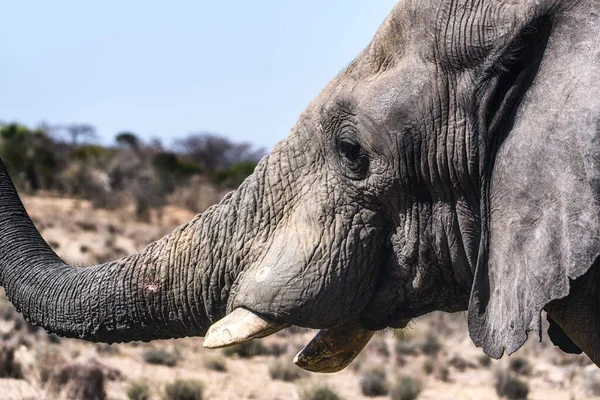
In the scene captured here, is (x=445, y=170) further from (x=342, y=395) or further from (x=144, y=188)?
(x=144, y=188)

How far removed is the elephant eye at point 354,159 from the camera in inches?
121

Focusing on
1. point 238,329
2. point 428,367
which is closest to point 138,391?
point 428,367

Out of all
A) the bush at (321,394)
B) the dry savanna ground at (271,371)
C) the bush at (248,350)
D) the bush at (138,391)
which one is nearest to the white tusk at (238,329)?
the dry savanna ground at (271,371)

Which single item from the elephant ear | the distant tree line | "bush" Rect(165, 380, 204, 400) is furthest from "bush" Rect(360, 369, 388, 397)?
the distant tree line

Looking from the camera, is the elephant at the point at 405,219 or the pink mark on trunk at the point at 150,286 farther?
the pink mark on trunk at the point at 150,286

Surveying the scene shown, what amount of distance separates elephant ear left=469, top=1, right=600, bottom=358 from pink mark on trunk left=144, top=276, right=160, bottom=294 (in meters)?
1.23

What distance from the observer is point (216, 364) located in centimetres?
971

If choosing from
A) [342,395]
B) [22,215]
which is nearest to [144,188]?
[342,395]

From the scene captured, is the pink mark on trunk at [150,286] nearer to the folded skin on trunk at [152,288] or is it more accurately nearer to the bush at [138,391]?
the folded skin on trunk at [152,288]

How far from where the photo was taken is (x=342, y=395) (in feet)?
29.1

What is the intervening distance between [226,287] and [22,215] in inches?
38.7

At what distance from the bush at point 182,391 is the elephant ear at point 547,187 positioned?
5379mm

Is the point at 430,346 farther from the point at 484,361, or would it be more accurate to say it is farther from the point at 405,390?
the point at 405,390

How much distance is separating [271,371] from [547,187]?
7136 mm
